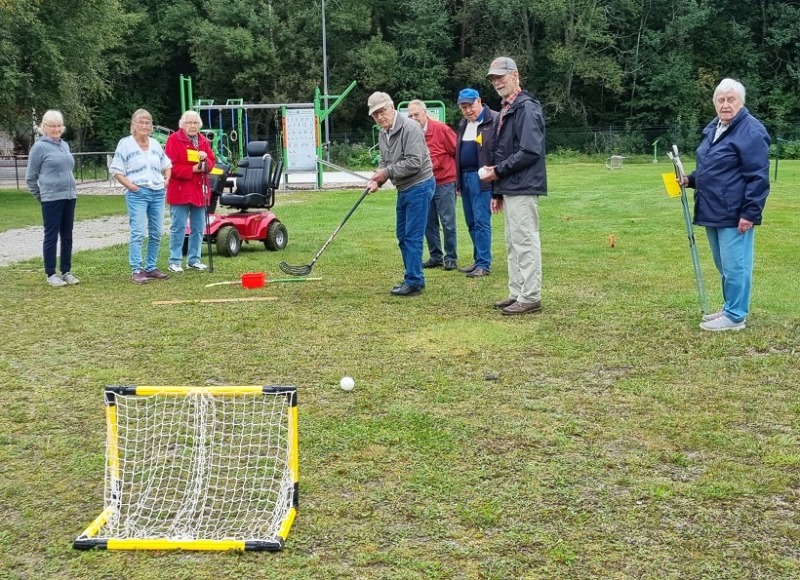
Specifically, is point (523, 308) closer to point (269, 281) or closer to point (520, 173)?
point (520, 173)

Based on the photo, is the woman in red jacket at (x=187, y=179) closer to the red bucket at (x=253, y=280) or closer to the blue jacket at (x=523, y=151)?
the red bucket at (x=253, y=280)

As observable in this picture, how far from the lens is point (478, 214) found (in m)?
8.52

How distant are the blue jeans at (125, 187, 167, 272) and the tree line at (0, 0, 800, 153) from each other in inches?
1452

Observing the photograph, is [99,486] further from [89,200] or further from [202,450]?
[89,200]

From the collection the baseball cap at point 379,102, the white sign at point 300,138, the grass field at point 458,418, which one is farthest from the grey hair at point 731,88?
the white sign at point 300,138

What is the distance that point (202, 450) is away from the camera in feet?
11.6

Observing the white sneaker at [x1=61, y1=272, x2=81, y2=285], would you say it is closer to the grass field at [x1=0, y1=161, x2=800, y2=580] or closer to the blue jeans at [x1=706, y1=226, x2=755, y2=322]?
the grass field at [x1=0, y1=161, x2=800, y2=580]

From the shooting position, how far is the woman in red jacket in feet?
29.0

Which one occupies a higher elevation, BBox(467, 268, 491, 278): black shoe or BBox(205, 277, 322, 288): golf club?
BBox(467, 268, 491, 278): black shoe

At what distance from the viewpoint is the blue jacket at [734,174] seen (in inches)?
221

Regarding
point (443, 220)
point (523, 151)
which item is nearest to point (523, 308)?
point (523, 151)

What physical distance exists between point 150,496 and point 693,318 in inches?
175

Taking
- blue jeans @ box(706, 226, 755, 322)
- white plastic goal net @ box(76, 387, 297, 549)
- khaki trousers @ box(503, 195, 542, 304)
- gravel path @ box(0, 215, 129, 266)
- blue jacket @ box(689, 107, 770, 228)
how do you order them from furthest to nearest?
gravel path @ box(0, 215, 129, 266) < khaki trousers @ box(503, 195, 542, 304) < blue jeans @ box(706, 226, 755, 322) < blue jacket @ box(689, 107, 770, 228) < white plastic goal net @ box(76, 387, 297, 549)

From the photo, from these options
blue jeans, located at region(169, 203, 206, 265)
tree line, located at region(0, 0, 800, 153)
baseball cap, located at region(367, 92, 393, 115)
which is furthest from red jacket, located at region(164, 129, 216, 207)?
tree line, located at region(0, 0, 800, 153)
